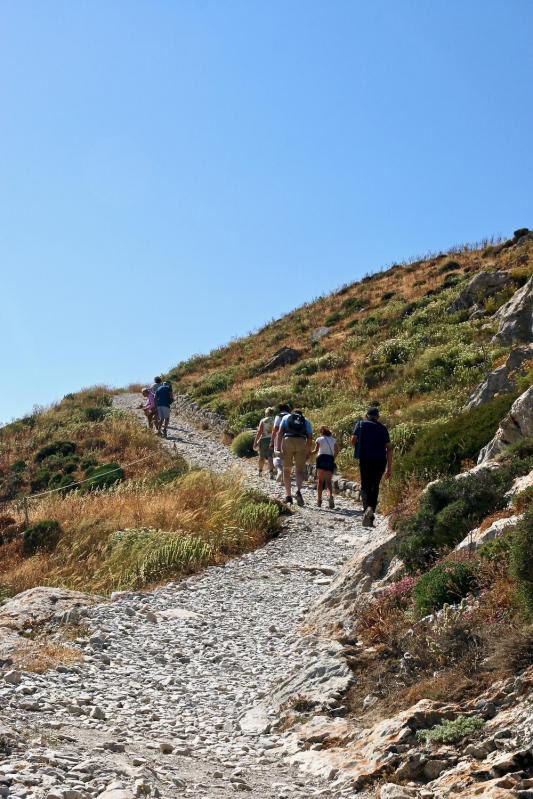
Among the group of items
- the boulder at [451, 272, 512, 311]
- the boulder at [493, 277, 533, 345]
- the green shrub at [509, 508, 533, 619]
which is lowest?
the green shrub at [509, 508, 533, 619]

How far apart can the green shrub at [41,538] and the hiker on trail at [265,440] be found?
7405 mm

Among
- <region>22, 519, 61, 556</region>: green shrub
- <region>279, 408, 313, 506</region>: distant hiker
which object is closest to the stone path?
<region>22, 519, 61, 556</region>: green shrub

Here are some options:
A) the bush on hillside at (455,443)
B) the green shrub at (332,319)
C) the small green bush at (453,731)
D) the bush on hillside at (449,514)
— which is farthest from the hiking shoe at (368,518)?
the green shrub at (332,319)

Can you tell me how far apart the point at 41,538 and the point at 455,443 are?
24.7 ft

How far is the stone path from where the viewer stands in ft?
16.7

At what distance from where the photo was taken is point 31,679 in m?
7.37

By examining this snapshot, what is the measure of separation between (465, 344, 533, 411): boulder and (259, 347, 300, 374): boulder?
24581mm

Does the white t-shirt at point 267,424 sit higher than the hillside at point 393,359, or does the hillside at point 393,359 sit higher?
the hillside at point 393,359

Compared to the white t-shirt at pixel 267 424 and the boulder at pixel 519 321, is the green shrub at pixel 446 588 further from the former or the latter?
the boulder at pixel 519 321

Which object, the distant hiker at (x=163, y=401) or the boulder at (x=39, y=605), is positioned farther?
the distant hiker at (x=163, y=401)

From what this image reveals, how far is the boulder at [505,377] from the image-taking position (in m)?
17.4

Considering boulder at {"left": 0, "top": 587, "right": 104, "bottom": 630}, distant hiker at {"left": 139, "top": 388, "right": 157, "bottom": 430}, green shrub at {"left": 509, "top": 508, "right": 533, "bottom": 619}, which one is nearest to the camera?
green shrub at {"left": 509, "top": 508, "right": 533, "bottom": 619}

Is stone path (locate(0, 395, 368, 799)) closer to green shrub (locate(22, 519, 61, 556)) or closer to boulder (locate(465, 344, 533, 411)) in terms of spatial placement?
green shrub (locate(22, 519, 61, 556))

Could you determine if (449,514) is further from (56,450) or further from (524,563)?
(56,450)
